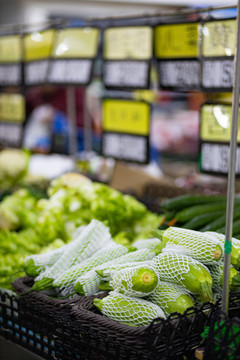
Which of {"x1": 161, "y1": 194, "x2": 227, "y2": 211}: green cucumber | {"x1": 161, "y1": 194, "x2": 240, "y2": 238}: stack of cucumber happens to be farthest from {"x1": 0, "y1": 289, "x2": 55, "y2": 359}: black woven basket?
{"x1": 161, "y1": 194, "x2": 227, "y2": 211}: green cucumber

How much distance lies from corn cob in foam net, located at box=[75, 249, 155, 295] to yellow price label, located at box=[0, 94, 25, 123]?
2.87m

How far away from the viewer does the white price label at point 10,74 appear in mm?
4359

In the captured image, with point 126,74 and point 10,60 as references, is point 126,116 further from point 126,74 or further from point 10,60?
point 10,60

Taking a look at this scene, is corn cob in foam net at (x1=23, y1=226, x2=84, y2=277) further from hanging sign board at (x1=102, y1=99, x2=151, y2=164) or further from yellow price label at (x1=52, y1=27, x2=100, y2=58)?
yellow price label at (x1=52, y1=27, x2=100, y2=58)

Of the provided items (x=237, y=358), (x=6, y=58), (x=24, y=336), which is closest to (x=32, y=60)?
(x=6, y=58)

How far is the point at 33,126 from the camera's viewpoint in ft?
20.5

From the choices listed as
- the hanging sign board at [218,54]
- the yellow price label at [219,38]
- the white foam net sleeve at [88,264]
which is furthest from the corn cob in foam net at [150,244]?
the yellow price label at [219,38]

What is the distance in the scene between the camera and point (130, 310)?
1680mm

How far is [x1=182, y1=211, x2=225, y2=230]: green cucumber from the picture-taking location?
2397 mm

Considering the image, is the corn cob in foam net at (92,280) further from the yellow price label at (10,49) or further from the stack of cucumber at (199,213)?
A: the yellow price label at (10,49)

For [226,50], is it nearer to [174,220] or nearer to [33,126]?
[174,220]

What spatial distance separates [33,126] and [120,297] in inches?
189

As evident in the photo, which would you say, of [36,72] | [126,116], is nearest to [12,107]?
[36,72]

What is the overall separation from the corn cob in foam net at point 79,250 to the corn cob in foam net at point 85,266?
0.04 meters
